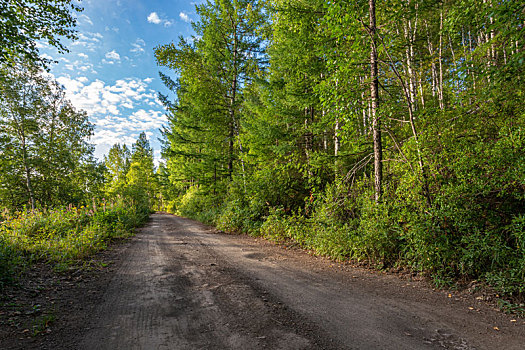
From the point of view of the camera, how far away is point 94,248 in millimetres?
6535

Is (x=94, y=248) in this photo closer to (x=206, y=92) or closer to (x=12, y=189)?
(x=206, y=92)

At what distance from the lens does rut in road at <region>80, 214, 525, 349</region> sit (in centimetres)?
245

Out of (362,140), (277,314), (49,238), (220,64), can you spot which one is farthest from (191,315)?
(220,64)

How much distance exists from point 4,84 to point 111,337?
21.0m

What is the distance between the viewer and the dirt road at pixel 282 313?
245 centimetres

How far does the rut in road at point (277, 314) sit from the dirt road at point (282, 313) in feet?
0.04

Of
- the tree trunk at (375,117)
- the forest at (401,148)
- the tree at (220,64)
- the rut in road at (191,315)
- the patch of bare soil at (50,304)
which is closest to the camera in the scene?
the rut in road at (191,315)

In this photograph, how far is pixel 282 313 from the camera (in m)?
3.04

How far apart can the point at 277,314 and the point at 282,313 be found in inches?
2.8

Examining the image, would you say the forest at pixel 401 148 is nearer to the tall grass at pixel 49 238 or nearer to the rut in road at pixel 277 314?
the rut in road at pixel 277 314

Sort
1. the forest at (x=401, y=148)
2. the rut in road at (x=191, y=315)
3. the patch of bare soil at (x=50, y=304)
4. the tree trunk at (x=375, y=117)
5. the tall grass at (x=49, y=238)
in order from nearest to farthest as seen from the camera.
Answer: the rut in road at (x=191, y=315), the patch of bare soil at (x=50, y=304), the forest at (x=401, y=148), the tall grass at (x=49, y=238), the tree trunk at (x=375, y=117)

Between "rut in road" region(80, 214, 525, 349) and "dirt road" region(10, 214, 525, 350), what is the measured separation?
0.01m

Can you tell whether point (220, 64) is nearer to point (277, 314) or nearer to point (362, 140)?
point (362, 140)

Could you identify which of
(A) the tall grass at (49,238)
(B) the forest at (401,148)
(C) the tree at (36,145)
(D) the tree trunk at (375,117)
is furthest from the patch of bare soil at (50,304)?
(C) the tree at (36,145)
